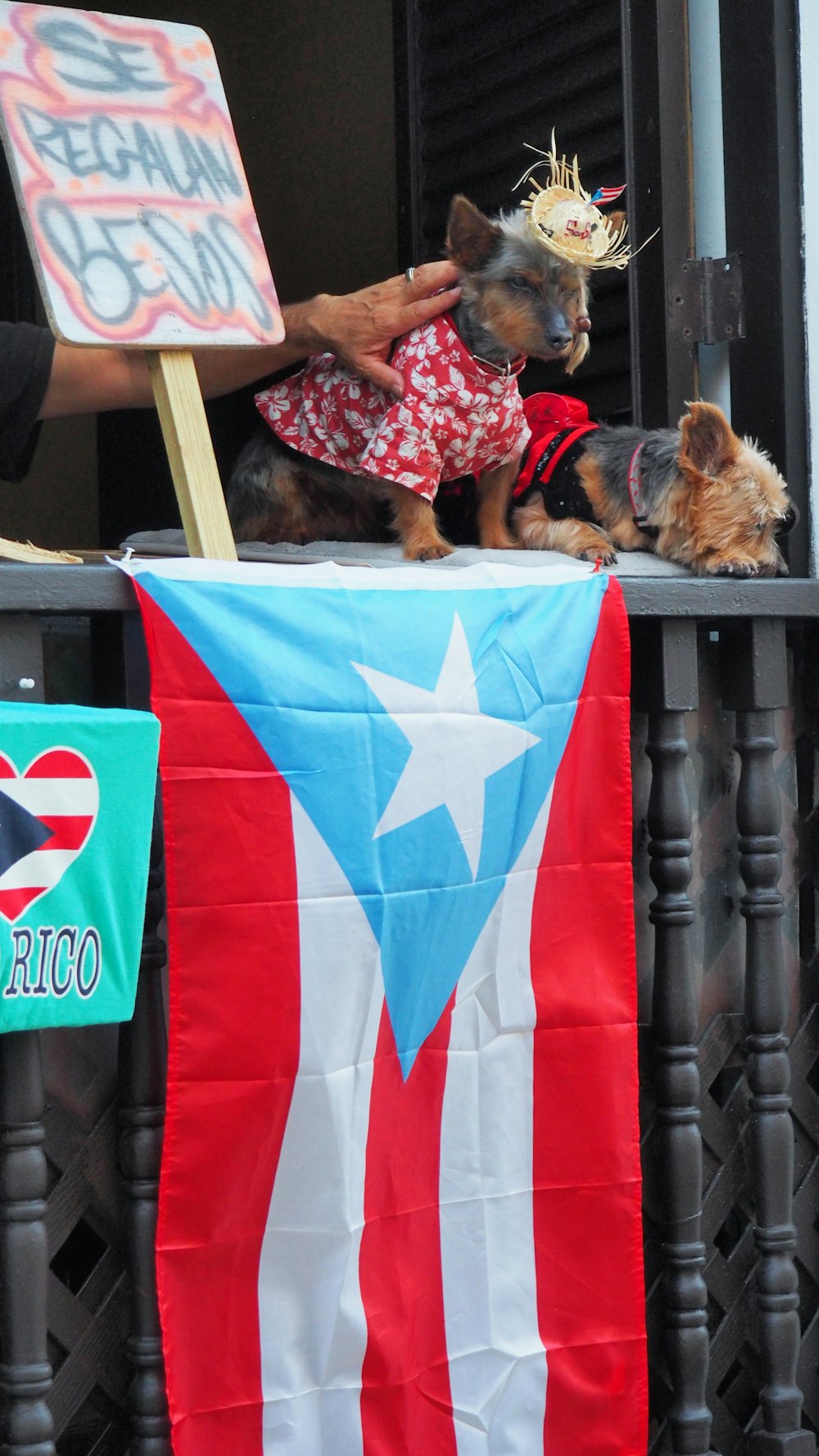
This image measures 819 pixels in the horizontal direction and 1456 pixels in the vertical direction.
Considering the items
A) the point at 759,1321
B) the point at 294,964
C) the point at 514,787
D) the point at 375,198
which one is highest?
the point at 375,198

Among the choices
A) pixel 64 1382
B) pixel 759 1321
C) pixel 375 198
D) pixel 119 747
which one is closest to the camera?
pixel 119 747

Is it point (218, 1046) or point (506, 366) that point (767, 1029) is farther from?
point (506, 366)

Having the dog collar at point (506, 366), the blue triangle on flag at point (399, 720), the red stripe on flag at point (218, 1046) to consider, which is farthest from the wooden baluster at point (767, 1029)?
the red stripe on flag at point (218, 1046)

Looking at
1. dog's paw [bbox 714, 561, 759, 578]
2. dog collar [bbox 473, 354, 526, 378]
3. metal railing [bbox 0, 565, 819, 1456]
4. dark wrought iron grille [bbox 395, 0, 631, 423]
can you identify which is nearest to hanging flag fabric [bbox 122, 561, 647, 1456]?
metal railing [bbox 0, 565, 819, 1456]

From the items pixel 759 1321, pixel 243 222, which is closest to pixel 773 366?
pixel 243 222

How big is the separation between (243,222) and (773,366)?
4.43 ft

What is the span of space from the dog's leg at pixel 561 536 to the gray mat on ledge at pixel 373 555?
32 mm

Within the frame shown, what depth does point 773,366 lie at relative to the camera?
336 centimetres

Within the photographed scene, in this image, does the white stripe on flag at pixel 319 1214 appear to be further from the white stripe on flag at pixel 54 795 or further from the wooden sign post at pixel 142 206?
the wooden sign post at pixel 142 206

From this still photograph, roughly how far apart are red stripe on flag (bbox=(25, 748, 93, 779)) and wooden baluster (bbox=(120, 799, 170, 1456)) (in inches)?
12.5

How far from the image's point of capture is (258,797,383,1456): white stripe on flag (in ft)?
7.41

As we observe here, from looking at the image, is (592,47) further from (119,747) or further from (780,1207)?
(780,1207)

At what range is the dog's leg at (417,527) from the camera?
10.8 ft

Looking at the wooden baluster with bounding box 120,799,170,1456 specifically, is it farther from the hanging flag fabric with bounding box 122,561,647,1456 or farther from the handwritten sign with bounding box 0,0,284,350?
the handwritten sign with bounding box 0,0,284,350
